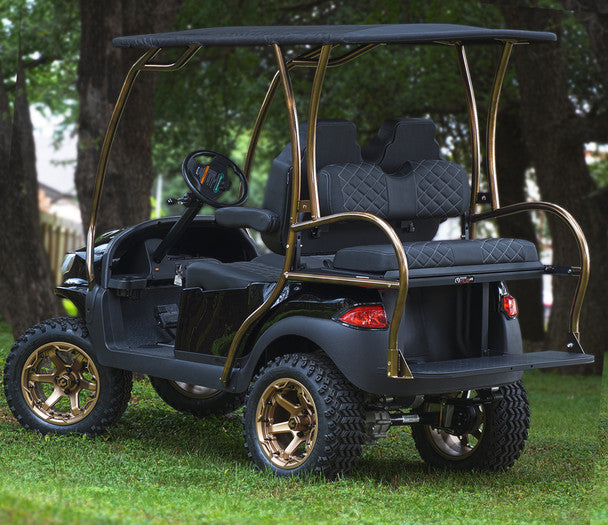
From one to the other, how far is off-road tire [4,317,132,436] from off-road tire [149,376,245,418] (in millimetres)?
711

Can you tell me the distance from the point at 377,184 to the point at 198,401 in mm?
2502

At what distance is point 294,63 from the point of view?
6.95 meters

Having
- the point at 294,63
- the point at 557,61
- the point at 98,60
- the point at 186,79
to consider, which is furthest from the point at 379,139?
the point at 186,79

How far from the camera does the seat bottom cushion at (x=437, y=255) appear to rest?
546cm

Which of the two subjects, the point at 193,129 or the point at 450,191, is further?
the point at 193,129

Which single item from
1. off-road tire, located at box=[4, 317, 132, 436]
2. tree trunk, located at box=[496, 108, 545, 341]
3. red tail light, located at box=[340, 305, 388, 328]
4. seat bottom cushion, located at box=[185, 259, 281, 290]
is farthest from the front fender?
tree trunk, located at box=[496, 108, 545, 341]

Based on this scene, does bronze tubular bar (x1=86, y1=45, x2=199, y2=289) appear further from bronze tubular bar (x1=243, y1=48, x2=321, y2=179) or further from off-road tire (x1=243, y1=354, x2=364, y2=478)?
off-road tire (x1=243, y1=354, x2=364, y2=478)

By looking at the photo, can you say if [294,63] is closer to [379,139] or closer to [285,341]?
[379,139]

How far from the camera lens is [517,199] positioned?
1727 centimetres

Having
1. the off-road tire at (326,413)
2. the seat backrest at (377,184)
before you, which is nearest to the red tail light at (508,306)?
the seat backrest at (377,184)

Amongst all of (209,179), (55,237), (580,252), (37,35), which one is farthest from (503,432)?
(55,237)

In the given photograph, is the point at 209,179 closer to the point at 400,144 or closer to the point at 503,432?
the point at 400,144

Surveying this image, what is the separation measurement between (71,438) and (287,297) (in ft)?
6.15

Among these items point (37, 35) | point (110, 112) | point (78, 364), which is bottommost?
point (78, 364)
